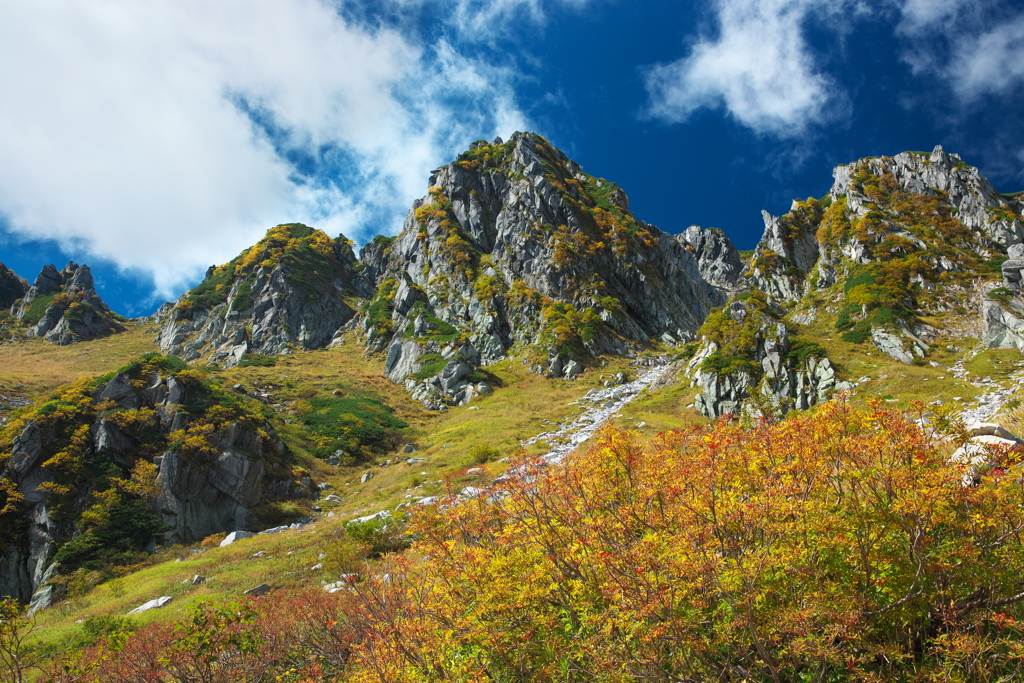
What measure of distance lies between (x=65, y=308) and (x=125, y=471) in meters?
108

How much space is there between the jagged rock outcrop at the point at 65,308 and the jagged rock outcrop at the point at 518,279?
225 feet

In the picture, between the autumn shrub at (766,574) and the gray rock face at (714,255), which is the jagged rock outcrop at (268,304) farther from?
the gray rock face at (714,255)

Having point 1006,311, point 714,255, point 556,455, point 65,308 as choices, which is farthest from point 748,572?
point 714,255

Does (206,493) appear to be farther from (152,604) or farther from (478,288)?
(478,288)

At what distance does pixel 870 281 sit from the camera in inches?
1651

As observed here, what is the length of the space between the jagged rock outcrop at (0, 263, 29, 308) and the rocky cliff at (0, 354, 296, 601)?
399 ft

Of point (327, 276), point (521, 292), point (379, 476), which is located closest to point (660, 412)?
point (379, 476)

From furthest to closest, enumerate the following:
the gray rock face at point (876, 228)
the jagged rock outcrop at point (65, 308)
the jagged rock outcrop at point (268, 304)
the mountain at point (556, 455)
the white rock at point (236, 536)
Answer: the jagged rock outcrop at point (65, 308) < the jagged rock outcrop at point (268, 304) < the gray rock face at point (876, 228) < the white rock at point (236, 536) < the mountain at point (556, 455)

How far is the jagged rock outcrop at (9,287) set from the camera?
104m

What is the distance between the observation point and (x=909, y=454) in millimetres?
5156

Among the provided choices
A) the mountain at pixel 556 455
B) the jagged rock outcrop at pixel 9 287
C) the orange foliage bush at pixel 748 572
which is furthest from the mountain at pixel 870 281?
the jagged rock outcrop at pixel 9 287

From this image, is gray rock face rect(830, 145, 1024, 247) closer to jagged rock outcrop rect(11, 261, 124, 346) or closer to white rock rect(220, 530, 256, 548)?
white rock rect(220, 530, 256, 548)

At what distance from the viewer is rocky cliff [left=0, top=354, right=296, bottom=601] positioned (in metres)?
20.8

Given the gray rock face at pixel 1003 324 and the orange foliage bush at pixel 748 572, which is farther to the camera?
the gray rock face at pixel 1003 324
